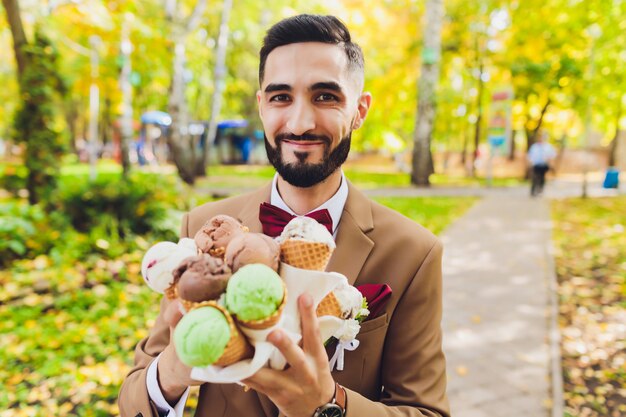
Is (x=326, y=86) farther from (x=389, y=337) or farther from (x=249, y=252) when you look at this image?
(x=389, y=337)

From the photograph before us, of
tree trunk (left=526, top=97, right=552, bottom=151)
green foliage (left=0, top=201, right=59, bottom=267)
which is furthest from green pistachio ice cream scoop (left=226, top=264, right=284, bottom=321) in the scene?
tree trunk (left=526, top=97, right=552, bottom=151)

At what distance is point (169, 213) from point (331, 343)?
6853 mm

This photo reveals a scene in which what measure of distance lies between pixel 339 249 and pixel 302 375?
0.59m

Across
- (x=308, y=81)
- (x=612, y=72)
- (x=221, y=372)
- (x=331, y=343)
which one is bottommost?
(x=331, y=343)

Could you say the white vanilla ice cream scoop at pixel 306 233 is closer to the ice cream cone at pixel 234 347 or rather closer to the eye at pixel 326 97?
the ice cream cone at pixel 234 347

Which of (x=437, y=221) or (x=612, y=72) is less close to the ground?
(x=612, y=72)

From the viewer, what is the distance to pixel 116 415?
3.82 meters

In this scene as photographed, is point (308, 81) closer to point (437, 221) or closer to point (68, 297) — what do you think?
point (68, 297)

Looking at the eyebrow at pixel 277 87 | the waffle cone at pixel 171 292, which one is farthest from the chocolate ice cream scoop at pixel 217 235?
the eyebrow at pixel 277 87

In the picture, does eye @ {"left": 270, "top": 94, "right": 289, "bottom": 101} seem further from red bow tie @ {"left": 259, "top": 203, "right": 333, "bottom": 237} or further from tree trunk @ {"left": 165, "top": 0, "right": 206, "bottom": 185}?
tree trunk @ {"left": 165, "top": 0, "right": 206, "bottom": 185}

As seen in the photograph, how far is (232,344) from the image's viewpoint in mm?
946

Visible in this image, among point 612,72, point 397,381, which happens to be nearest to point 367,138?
point 612,72

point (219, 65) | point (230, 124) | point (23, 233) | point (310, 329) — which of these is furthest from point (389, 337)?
point (230, 124)

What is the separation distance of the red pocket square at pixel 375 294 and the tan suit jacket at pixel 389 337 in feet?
0.26
